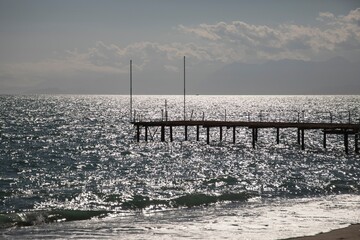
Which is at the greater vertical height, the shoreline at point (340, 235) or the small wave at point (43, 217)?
the shoreline at point (340, 235)

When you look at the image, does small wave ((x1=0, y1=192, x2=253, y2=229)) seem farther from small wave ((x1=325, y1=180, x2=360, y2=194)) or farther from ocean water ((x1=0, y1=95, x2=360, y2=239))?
small wave ((x1=325, y1=180, x2=360, y2=194))

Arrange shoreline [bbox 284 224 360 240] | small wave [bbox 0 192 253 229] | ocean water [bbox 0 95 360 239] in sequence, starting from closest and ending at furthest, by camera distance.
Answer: shoreline [bbox 284 224 360 240] < ocean water [bbox 0 95 360 239] < small wave [bbox 0 192 253 229]

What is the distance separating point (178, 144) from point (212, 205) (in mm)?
44199

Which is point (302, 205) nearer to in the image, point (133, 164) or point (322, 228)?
point (322, 228)

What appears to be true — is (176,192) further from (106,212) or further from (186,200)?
(106,212)

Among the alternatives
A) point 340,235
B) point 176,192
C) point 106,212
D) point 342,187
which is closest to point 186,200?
point 176,192

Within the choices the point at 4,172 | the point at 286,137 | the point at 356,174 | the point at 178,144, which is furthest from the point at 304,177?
the point at 286,137

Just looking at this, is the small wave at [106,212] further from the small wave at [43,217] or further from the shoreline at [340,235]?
the shoreline at [340,235]

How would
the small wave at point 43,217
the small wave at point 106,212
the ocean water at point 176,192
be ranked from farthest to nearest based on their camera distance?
the small wave at point 106,212
the small wave at point 43,217
the ocean water at point 176,192

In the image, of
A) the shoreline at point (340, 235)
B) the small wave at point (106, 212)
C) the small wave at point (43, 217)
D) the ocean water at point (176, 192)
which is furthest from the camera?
the small wave at point (106, 212)

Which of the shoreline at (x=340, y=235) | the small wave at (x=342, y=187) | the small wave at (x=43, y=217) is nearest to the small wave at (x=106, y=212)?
the small wave at (x=43, y=217)

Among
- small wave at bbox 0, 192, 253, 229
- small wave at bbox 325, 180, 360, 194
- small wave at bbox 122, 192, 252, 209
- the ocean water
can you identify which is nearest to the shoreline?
the ocean water

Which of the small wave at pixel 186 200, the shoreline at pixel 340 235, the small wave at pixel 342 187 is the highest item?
→ the shoreline at pixel 340 235

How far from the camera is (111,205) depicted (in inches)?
1296
